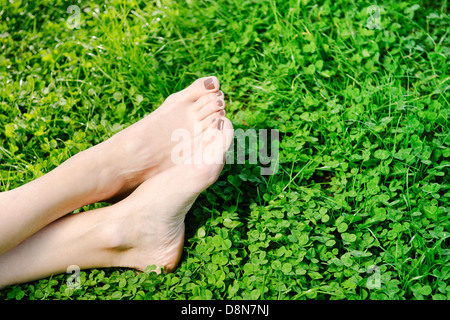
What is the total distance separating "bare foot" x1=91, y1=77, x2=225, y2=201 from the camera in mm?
2199

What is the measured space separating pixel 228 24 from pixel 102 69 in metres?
0.95

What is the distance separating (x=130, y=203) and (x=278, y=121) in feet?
3.46

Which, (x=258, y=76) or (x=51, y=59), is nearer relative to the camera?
(x=258, y=76)

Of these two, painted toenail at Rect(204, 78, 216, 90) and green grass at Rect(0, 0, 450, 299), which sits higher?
painted toenail at Rect(204, 78, 216, 90)

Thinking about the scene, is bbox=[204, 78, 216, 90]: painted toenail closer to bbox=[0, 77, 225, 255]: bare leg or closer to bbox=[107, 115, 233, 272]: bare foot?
bbox=[0, 77, 225, 255]: bare leg

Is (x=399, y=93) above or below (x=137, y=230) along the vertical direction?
above

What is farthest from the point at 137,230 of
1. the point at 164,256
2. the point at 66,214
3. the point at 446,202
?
the point at 446,202

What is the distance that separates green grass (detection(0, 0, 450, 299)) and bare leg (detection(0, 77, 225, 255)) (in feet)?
1.10

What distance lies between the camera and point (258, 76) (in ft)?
9.38

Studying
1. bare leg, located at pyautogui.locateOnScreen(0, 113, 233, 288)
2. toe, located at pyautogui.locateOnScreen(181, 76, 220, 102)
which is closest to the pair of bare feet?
bare leg, located at pyautogui.locateOnScreen(0, 113, 233, 288)

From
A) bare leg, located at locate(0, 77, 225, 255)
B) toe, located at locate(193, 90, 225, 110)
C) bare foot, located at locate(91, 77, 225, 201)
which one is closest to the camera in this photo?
bare leg, located at locate(0, 77, 225, 255)

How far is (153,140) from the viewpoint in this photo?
7.32 feet
